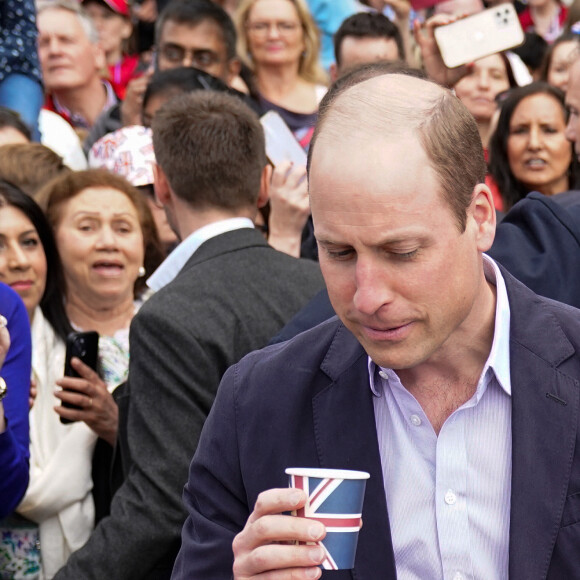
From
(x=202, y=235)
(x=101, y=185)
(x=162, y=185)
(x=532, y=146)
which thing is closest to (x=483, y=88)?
(x=532, y=146)

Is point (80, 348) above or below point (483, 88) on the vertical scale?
below

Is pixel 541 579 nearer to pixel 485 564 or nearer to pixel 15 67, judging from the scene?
pixel 485 564

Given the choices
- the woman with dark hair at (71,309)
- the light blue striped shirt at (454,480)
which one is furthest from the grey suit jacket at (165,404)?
the light blue striped shirt at (454,480)

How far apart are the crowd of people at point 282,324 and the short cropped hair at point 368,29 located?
0.04 m

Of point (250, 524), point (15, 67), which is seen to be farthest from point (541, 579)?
point (15, 67)

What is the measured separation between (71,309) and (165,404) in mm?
1518

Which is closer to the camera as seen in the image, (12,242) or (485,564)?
(485,564)

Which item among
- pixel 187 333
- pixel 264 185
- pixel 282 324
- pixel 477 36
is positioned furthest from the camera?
pixel 477 36

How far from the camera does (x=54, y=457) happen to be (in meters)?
4.14

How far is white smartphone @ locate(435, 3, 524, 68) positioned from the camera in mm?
5652

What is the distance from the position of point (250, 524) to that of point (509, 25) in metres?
4.53

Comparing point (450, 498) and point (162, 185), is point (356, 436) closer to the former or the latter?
point (450, 498)

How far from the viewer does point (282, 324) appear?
11.8ft

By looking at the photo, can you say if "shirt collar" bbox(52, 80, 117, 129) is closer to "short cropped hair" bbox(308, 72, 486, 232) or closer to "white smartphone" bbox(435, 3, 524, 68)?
"white smartphone" bbox(435, 3, 524, 68)
